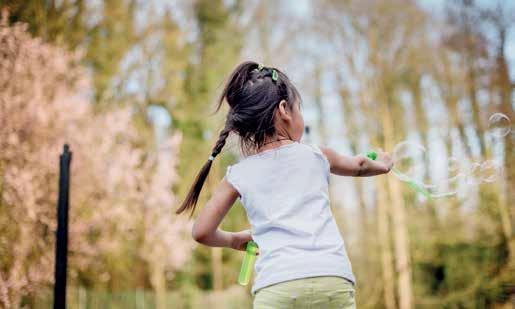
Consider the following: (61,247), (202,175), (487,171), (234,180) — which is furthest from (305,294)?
(61,247)

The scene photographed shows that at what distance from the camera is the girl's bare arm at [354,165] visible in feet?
4.72

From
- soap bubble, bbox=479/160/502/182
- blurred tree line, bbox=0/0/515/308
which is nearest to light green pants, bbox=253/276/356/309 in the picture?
soap bubble, bbox=479/160/502/182

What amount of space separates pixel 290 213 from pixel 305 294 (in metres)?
0.18

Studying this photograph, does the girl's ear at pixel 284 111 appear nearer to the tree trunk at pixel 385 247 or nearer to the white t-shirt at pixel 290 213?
the white t-shirt at pixel 290 213

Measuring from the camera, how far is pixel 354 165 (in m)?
1.48

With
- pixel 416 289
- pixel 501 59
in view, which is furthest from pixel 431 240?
pixel 501 59

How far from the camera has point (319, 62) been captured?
1027 cm

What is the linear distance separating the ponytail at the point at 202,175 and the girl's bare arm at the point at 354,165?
25 cm

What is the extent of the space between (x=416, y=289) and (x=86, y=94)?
636cm

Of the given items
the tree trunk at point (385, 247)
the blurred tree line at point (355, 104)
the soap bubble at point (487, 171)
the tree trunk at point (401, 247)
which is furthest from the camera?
the tree trunk at point (385, 247)

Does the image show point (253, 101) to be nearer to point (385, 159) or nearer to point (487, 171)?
point (385, 159)

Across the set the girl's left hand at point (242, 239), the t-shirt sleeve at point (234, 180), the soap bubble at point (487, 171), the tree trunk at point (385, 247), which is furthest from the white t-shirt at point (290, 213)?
the tree trunk at point (385, 247)

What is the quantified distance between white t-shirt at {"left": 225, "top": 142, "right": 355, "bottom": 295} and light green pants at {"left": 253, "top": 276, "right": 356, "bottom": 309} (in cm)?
1

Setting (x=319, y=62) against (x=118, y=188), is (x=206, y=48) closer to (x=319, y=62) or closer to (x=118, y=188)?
(x=319, y=62)
